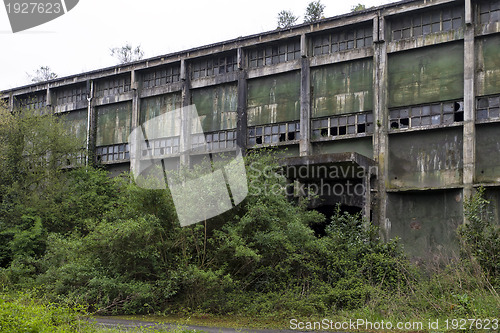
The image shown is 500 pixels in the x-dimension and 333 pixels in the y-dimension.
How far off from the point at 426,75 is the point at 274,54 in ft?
23.2

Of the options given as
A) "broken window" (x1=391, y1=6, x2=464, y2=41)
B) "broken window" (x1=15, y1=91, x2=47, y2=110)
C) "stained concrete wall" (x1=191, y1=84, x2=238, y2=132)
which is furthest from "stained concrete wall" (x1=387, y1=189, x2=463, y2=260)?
"broken window" (x1=15, y1=91, x2=47, y2=110)

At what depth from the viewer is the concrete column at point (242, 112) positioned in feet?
77.9

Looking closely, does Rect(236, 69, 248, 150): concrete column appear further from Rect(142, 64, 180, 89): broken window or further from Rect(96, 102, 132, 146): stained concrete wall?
Rect(96, 102, 132, 146): stained concrete wall

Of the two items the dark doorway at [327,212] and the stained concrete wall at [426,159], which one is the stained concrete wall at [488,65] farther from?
the dark doorway at [327,212]

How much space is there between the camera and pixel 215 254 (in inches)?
563

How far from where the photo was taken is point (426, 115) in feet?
64.6

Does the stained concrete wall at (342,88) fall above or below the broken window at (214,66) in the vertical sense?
below

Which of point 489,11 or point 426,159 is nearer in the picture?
point 489,11

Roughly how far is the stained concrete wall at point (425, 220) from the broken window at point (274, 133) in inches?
200

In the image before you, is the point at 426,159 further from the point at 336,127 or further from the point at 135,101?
the point at 135,101

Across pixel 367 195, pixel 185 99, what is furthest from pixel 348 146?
pixel 185 99

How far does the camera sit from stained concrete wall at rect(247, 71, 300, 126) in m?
22.8

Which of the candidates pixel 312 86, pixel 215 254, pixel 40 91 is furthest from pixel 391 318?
pixel 40 91

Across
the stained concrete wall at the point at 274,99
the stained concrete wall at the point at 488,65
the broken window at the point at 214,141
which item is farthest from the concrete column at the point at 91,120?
the stained concrete wall at the point at 488,65
